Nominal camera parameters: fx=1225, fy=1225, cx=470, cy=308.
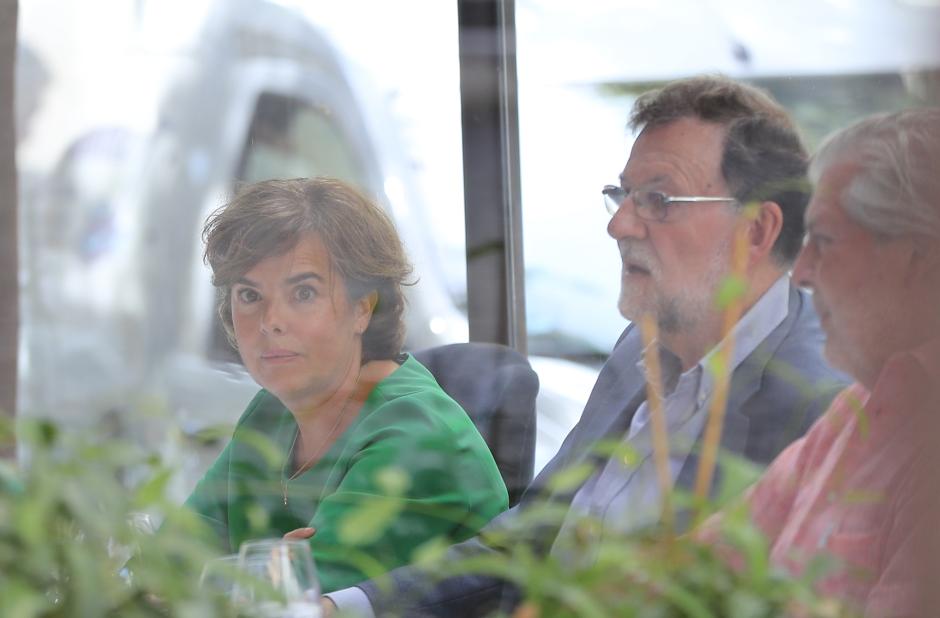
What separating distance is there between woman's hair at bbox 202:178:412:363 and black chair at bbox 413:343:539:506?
0.36ft

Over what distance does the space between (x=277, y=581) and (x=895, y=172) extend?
80cm

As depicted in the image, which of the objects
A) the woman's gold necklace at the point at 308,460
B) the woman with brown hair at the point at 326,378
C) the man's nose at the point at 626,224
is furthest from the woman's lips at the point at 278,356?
the man's nose at the point at 626,224

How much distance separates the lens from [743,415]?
4.89ft

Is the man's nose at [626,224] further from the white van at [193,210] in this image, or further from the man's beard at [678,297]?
the white van at [193,210]

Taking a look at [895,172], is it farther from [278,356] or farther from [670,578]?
[278,356]

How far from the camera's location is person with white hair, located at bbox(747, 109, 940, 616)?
1.28m

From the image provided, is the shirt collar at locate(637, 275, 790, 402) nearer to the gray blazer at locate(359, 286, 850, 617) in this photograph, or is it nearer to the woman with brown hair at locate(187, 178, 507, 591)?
the gray blazer at locate(359, 286, 850, 617)

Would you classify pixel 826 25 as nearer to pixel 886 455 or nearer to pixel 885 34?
pixel 885 34

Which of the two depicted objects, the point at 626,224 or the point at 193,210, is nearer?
the point at 626,224

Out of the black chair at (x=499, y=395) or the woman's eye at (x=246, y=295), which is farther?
the black chair at (x=499, y=395)

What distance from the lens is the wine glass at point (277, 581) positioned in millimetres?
971

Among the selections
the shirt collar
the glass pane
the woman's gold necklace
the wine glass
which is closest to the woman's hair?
the woman's gold necklace

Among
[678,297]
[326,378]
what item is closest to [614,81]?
[678,297]

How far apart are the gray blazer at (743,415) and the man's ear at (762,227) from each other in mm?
76
